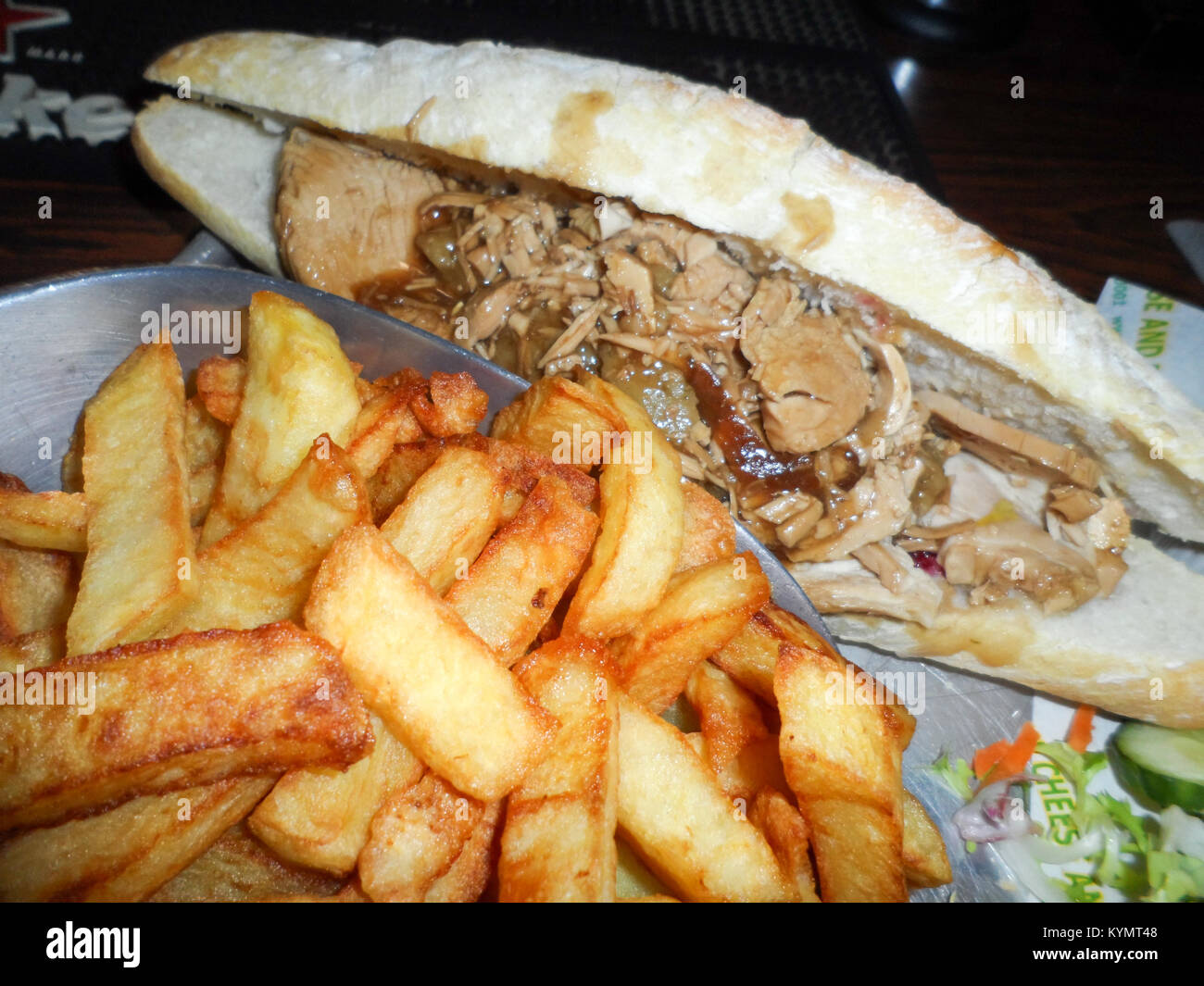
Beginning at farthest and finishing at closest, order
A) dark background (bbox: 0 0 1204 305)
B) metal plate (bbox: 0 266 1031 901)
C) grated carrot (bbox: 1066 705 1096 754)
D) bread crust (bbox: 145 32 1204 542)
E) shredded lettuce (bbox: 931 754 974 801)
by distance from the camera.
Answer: dark background (bbox: 0 0 1204 305) < grated carrot (bbox: 1066 705 1096 754) < shredded lettuce (bbox: 931 754 974 801) < bread crust (bbox: 145 32 1204 542) < metal plate (bbox: 0 266 1031 901)

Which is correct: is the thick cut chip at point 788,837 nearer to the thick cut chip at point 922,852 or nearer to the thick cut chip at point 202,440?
the thick cut chip at point 922,852

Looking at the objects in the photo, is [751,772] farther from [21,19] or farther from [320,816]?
[21,19]

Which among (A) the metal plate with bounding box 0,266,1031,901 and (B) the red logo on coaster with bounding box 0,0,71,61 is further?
(B) the red logo on coaster with bounding box 0,0,71,61

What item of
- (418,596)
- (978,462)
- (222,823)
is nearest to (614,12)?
(978,462)

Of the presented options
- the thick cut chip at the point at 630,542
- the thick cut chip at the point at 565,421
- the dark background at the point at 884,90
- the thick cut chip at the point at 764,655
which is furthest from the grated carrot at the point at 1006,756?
the dark background at the point at 884,90

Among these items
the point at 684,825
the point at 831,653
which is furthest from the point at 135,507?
the point at 831,653

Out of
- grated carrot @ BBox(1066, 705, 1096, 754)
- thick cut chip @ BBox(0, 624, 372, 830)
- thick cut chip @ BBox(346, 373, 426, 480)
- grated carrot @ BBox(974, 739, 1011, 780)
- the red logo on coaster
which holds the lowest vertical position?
grated carrot @ BBox(974, 739, 1011, 780)

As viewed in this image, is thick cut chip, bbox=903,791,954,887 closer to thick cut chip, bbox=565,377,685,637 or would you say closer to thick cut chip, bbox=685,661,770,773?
thick cut chip, bbox=685,661,770,773

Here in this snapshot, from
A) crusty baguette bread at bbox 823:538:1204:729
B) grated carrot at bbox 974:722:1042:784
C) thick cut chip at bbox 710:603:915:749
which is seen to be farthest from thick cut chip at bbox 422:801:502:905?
grated carrot at bbox 974:722:1042:784
